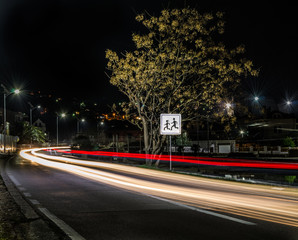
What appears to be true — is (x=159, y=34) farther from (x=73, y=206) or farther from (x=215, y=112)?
(x=73, y=206)

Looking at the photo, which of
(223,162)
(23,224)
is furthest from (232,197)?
(223,162)

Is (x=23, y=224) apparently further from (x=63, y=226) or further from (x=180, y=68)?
(x=180, y=68)

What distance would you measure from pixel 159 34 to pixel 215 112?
20.8 ft

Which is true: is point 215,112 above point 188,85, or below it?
below

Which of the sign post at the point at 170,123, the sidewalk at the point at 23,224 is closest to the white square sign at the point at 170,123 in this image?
the sign post at the point at 170,123

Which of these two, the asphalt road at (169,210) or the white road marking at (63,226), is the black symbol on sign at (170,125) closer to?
the asphalt road at (169,210)

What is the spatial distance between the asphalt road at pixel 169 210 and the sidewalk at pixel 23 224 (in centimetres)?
28

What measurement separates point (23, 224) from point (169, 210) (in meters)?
3.22

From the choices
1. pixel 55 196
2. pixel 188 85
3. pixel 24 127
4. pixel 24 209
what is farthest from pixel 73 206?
pixel 24 127

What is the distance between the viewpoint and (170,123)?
1992cm

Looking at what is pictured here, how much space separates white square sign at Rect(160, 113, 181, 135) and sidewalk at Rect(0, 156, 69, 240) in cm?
1159

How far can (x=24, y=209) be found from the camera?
8023 mm

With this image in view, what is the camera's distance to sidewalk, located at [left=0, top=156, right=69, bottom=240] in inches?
221

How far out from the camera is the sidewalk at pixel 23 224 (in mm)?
5621
